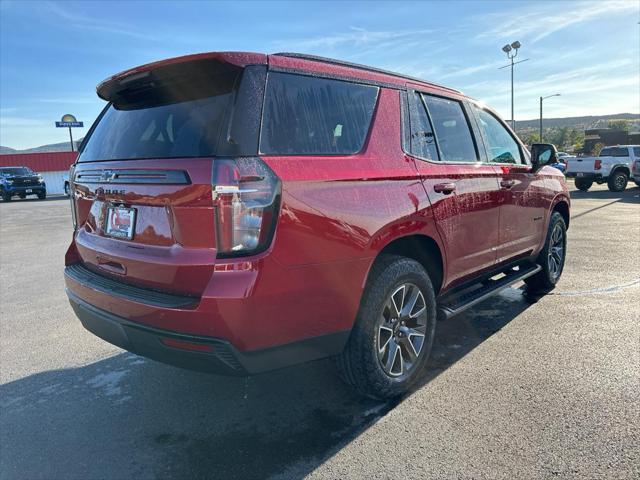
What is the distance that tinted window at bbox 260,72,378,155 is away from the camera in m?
2.34

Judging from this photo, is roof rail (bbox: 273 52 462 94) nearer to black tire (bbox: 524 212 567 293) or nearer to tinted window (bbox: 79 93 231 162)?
tinted window (bbox: 79 93 231 162)

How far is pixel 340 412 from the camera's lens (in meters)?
2.86

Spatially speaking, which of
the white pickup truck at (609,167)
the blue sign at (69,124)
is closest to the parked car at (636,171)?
the white pickup truck at (609,167)

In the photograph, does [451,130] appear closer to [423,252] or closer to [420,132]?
[420,132]

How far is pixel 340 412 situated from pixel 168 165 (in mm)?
1761

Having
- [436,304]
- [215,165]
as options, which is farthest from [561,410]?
[215,165]

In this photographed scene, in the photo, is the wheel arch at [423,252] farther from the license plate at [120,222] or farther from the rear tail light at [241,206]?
the license plate at [120,222]

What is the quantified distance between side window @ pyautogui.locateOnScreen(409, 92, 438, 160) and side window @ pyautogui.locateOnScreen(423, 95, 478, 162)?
0.29ft

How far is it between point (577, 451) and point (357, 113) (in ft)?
7.20

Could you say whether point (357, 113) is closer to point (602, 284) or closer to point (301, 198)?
point (301, 198)

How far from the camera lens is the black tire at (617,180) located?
1919 cm

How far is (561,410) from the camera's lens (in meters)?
2.79

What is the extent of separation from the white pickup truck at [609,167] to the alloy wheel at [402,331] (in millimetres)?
19549

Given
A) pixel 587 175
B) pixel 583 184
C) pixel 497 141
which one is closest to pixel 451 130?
pixel 497 141
